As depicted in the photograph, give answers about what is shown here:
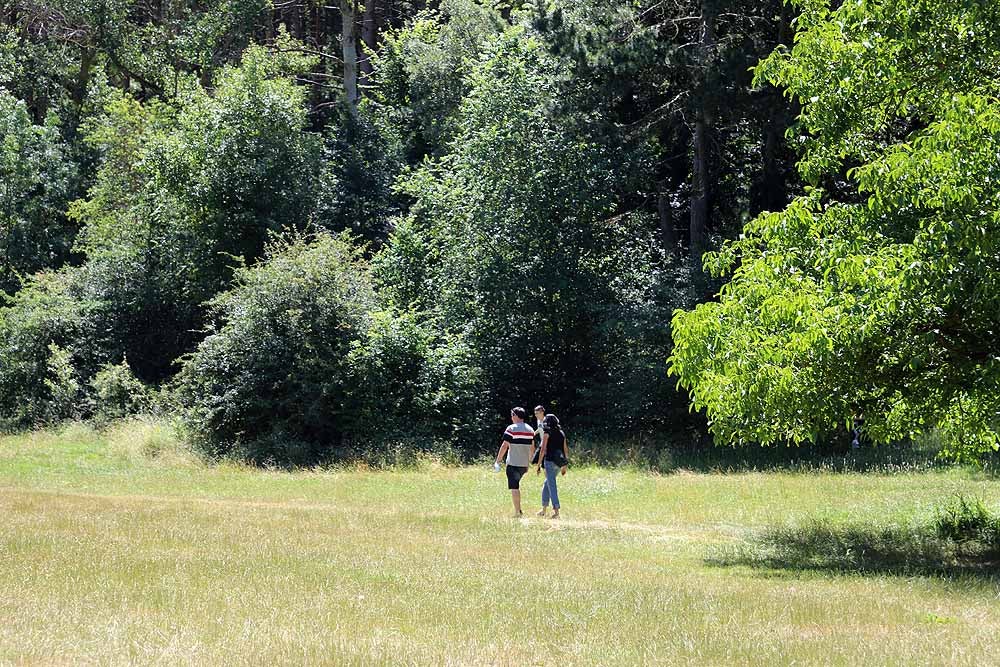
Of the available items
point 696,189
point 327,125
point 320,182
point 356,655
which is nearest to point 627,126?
point 696,189

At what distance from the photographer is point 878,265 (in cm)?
1328

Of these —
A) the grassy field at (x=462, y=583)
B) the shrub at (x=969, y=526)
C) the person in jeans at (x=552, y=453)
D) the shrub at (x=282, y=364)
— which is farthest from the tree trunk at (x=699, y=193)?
the shrub at (x=969, y=526)

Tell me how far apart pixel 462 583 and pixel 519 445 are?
6672mm

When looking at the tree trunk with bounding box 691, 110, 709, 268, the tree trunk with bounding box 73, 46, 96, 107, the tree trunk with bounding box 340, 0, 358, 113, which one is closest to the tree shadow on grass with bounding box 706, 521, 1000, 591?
the tree trunk with bounding box 691, 110, 709, 268

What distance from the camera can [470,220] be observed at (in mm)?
34312

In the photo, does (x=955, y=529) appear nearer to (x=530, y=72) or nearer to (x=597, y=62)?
(x=597, y=62)

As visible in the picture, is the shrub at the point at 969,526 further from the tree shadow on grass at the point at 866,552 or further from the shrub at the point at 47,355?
the shrub at the point at 47,355

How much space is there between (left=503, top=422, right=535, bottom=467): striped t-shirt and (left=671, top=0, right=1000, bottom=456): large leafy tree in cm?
392

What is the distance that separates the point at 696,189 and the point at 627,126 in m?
2.88

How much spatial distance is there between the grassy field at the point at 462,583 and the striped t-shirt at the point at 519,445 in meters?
1.02

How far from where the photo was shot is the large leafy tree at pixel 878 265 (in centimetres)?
1338

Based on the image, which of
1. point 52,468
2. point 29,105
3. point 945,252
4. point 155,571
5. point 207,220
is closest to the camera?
point 155,571

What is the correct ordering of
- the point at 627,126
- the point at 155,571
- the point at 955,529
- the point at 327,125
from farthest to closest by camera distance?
the point at 327,125, the point at 627,126, the point at 955,529, the point at 155,571

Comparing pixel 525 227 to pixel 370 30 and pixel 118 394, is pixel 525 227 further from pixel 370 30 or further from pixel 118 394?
pixel 370 30
